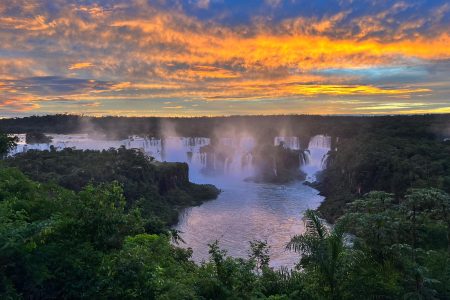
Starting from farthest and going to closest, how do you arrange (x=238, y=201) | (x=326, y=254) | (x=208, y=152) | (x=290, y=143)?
(x=290, y=143) → (x=208, y=152) → (x=238, y=201) → (x=326, y=254)

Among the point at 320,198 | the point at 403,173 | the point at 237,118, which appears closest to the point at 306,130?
the point at 237,118

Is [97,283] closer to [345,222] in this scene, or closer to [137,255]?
[137,255]

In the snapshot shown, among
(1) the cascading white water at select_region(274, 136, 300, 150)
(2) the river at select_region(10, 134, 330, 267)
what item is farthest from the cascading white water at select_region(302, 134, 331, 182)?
(1) the cascading white water at select_region(274, 136, 300, 150)

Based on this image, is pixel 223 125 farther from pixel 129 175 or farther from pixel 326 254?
pixel 326 254

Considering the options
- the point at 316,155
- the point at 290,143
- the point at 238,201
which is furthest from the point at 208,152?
the point at 238,201

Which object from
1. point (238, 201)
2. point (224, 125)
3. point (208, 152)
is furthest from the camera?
point (224, 125)

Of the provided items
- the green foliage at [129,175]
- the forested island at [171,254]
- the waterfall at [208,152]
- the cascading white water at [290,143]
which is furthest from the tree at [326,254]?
the cascading white water at [290,143]

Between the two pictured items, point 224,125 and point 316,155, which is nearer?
point 316,155

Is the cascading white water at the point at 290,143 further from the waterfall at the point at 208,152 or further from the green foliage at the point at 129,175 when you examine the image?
the green foliage at the point at 129,175

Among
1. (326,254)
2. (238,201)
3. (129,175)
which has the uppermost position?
(326,254)
